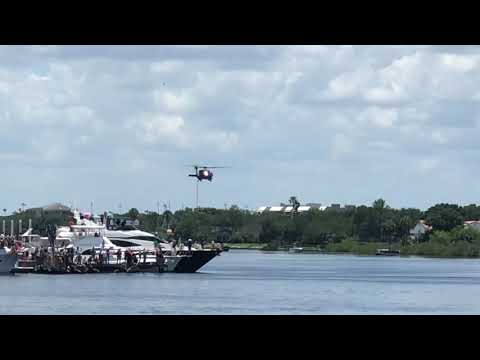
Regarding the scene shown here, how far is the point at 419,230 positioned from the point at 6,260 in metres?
90.1

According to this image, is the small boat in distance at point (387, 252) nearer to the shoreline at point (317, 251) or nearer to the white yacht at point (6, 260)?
the shoreline at point (317, 251)

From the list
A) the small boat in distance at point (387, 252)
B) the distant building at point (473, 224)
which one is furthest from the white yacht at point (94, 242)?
the distant building at point (473, 224)

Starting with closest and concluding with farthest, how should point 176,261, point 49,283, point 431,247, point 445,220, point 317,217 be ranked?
point 49,283
point 176,261
point 431,247
point 445,220
point 317,217

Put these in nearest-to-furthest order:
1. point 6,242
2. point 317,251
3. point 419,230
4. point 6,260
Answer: point 6,260
point 6,242
point 419,230
point 317,251

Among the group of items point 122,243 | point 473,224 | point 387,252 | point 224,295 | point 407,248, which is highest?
point 473,224

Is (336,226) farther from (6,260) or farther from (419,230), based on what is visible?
(6,260)

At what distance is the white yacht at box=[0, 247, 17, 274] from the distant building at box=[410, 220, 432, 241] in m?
84.3

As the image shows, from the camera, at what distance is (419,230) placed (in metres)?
147

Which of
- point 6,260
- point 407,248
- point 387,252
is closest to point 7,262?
point 6,260

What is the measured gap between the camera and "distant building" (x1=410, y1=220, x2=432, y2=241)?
143000 millimetres
